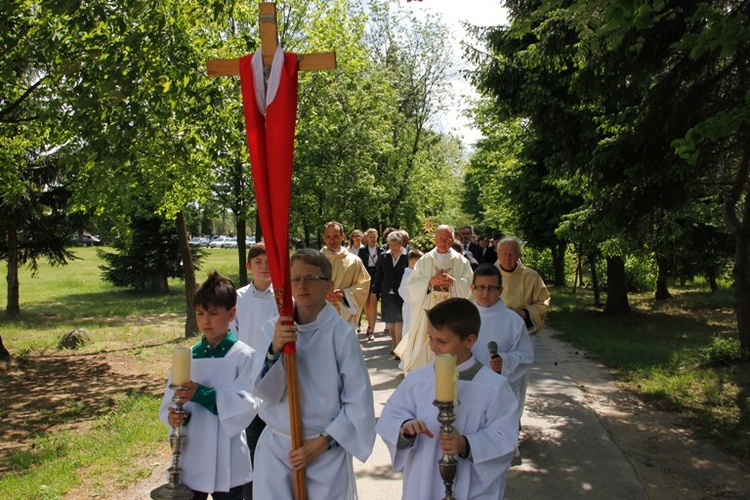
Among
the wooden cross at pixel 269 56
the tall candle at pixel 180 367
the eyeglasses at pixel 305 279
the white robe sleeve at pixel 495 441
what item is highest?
the wooden cross at pixel 269 56

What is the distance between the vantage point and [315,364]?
3.50m

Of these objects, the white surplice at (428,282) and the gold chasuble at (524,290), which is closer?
the gold chasuble at (524,290)

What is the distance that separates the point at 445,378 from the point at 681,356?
10.6m

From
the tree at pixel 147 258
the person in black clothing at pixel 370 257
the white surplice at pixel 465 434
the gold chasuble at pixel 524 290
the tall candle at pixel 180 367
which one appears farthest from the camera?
the tree at pixel 147 258

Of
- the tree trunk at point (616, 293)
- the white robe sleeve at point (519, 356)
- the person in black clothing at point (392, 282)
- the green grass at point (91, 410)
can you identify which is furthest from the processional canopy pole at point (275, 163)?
the tree trunk at point (616, 293)

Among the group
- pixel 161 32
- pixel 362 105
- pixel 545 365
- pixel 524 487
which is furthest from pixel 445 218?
pixel 524 487

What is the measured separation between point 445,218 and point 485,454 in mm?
42036

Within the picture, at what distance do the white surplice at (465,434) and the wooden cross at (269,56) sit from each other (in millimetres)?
1671

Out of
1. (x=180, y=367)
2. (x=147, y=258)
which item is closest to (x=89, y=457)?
(x=180, y=367)

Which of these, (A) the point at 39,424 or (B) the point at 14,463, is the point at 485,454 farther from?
(A) the point at 39,424

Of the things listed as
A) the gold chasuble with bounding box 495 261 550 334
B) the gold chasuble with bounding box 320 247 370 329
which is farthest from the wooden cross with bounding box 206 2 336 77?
the gold chasuble with bounding box 320 247 370 329

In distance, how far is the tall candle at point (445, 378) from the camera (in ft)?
9.45

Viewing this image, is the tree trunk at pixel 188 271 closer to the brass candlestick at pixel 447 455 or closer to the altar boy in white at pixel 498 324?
the altar boy in white at pixel 498 324

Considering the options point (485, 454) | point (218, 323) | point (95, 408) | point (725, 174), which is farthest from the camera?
point (725, 174)
